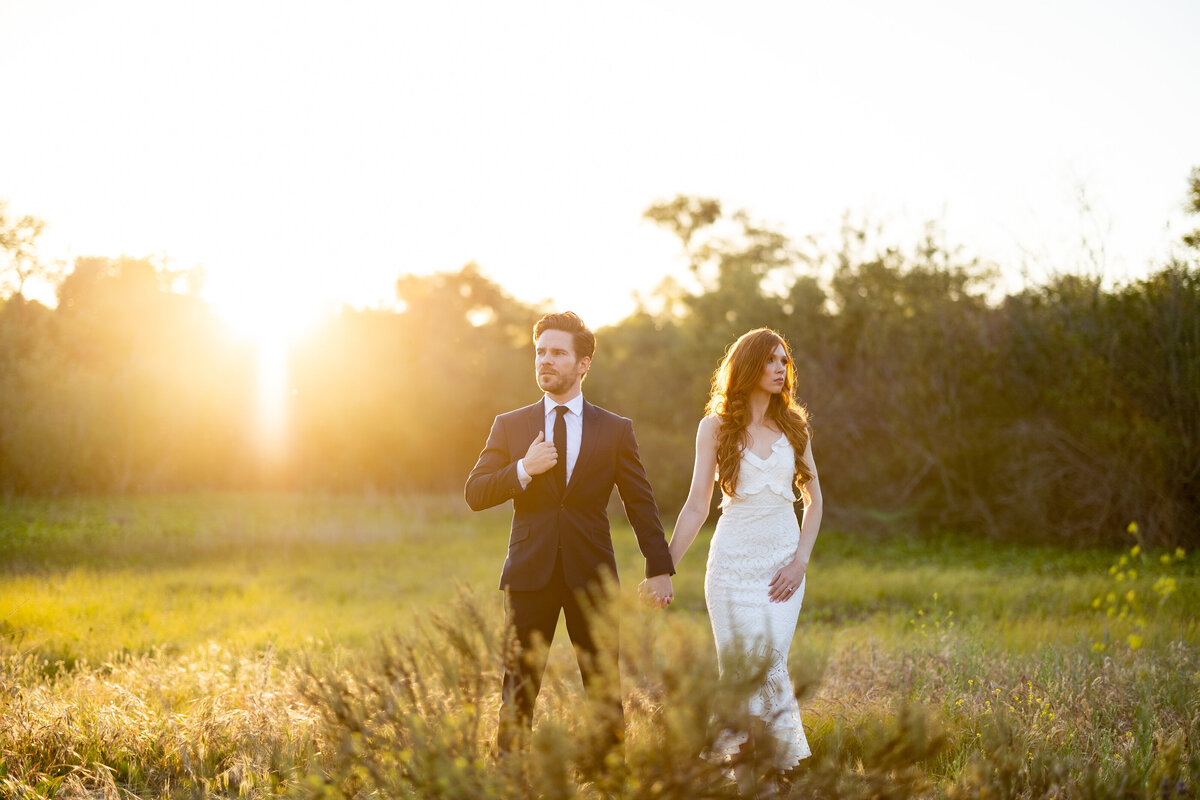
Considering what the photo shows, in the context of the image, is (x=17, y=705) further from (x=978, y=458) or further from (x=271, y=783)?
(x=978, y=458)

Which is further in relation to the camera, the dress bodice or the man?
the dress bodice

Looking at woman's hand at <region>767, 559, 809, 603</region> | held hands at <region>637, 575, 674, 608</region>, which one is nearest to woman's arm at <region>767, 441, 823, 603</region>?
woman's hand at <region>767, 559, 809, 603</region>

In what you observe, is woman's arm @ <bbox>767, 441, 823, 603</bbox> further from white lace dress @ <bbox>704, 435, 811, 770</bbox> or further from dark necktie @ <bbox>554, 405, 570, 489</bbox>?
dark necktie @ <bbox>554, 405, 570, 489</bbox>

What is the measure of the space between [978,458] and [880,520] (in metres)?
2.48

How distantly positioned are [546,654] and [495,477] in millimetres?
1120

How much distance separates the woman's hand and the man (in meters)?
0.48

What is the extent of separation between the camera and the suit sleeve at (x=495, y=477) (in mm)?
3557

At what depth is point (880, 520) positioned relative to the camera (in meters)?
19.0

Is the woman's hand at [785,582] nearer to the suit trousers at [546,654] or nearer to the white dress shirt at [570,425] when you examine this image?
the suit trousers at [546,654]

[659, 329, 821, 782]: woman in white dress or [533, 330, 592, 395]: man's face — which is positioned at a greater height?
[533, 330, 592, 395]: man's face

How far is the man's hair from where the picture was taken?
3658 millimetres

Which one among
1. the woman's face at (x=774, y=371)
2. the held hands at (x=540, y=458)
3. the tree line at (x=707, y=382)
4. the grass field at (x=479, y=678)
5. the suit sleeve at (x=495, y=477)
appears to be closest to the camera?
the grass field at (x=479, y=678)

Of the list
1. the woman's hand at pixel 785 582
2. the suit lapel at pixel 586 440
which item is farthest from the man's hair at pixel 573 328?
the woman's hand at pixel 785 582

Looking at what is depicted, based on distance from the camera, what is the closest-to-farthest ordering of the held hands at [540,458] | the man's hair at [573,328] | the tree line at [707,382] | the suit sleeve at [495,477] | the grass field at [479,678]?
the grass field at [479,678] → the held hands at [540,458] → the suit sleeve at [495,477] → the man's hair at [573,328] → the tree line at [707,382]
